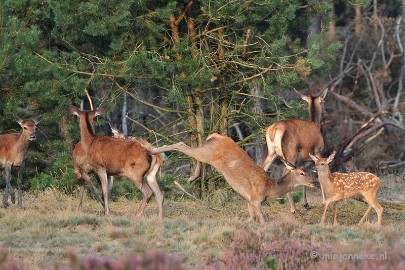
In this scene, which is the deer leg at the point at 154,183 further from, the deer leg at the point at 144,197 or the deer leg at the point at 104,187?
the deer leg at the point at 104,187

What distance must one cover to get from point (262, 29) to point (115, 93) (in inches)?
129

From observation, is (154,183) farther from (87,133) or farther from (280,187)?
(280,187)

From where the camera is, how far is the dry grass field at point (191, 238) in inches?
418

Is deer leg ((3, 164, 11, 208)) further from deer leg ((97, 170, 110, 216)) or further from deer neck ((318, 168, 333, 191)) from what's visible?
deer neck ((318, 168, 333, 191))

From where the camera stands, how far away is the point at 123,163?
1608cm

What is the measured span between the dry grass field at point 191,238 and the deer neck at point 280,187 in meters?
0.64

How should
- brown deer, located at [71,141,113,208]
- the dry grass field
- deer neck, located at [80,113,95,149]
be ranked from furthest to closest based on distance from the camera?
brown deer, located at [71,141,113,208]
deer neck, located at [80,113,95,149]
the dry grass field

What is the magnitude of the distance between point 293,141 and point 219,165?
103 inches

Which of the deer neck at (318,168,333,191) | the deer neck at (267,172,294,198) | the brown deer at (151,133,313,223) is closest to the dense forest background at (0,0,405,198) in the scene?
the deer neck at (318,168,333,191)

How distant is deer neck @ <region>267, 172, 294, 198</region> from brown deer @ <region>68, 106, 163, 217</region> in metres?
1.78

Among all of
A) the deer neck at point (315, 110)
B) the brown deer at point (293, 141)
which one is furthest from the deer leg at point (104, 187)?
the deer neck at point (315, 110)

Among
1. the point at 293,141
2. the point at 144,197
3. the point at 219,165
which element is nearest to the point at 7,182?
the point at 144,197

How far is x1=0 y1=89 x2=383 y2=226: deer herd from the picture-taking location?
15445 millimetres

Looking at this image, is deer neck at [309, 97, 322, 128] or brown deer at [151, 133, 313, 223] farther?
deer neck at [309, 97, 322, 128]
